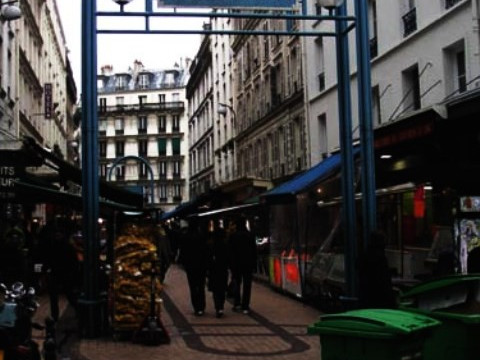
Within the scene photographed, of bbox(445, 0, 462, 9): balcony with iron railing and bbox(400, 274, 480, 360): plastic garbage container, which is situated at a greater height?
bbox(445, 0, 462, 9): balcony with iron railing

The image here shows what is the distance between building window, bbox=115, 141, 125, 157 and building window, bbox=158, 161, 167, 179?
662 centimetres

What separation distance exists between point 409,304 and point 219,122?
4823 centimetres

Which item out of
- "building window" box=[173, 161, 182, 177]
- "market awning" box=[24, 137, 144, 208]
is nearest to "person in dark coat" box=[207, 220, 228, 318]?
"market awning" box=[24, 137, 144, 208]

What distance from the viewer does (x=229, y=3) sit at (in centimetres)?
1152

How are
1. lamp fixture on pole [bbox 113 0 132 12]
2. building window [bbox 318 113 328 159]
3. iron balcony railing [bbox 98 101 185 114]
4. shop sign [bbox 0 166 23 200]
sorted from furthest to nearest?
1. iron balcony railing [bbox 98 101 185 114]
2. building window [bbox 318 113 328 159]
3. shop sign [bbox 0 166 23 200]
4. lamp fixture on pole [bbox 113 0 132 12]

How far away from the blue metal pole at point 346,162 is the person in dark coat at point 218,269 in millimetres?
2711

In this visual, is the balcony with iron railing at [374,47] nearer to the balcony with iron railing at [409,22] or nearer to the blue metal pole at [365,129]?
the balcony with iron railing at [409,22]

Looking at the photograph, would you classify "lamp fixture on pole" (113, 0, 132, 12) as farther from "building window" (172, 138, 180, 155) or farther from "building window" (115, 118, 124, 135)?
"building window" (115, 118, 124, 135)

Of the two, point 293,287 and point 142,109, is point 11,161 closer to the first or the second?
point 293,287

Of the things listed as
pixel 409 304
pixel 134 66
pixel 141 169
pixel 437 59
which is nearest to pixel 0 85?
pixel 437 59

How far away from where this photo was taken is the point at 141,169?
9794 cm

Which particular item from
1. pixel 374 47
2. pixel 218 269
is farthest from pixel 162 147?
pixel 218 269

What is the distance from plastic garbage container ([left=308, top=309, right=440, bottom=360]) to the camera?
492cm

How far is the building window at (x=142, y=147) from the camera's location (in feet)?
333
